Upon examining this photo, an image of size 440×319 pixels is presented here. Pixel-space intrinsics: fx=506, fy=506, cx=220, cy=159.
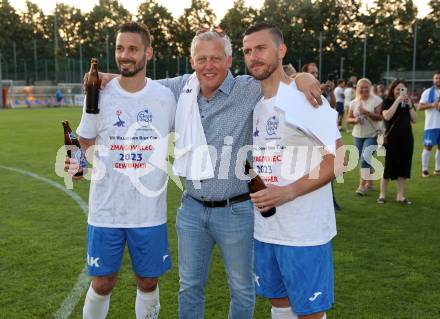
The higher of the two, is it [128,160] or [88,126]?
[88,126]

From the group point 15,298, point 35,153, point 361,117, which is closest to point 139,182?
point 15,298

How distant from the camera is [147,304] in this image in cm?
392

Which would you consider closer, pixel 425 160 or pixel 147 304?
pixel 147 304

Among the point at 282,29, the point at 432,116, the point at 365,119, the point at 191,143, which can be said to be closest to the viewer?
the point at 191,143

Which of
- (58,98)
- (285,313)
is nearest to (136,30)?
(285,313)

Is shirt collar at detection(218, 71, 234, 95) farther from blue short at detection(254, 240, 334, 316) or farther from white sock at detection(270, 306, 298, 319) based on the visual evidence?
white sock at detection(270, 306, 298, 319)

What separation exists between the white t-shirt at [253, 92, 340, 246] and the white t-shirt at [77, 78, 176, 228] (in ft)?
3.13

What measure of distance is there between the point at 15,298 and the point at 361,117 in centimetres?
655

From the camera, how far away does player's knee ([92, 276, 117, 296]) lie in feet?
12.5

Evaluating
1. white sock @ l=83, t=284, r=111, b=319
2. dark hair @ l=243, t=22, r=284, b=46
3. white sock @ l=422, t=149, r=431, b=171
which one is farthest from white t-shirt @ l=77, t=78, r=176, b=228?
white sock @ l=422, t=149, r=431, b=171

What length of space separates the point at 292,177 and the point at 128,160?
1.29 m

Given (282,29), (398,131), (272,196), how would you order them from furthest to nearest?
(282,29) < (398,131) < (272,196)

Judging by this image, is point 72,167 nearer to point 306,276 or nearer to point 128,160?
point 128,160

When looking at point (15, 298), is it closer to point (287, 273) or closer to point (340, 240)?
point (287, 273)
